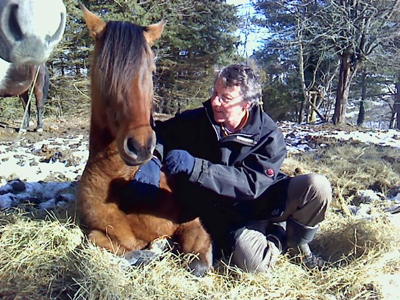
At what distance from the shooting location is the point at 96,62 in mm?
2234

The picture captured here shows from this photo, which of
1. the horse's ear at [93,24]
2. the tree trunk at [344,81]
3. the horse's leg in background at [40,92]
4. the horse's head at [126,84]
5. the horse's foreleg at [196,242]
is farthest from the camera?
the tree trunk at [344,81]

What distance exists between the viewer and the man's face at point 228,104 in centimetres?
247

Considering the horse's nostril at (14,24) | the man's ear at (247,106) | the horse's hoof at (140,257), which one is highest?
the horse's nostril at (14,24)

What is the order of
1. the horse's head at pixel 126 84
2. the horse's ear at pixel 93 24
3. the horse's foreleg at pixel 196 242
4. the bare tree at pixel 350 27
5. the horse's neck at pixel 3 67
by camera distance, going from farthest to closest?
the bare tree at pixel 350 27, the horse's neck at pixel 3 67, the horse's foreleg at pixel 196 242, the horse's ear at pixel 93 24, the horse's head at pixel 126 84

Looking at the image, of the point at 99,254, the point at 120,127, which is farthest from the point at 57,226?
the point at 120,127

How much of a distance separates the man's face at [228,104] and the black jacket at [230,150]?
8 centimetres

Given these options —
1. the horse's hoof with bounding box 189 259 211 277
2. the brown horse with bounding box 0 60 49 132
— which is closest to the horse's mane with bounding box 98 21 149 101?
the horse's hoof with bounding box 189 259 211 277

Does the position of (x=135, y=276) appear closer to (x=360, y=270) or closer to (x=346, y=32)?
(x=360, y=270)

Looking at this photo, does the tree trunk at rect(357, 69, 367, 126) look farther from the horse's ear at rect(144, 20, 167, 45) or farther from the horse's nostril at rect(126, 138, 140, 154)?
the horse's nostril at rect(126, 138, 140, 154)

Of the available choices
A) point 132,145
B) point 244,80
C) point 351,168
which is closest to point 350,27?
point 351,168

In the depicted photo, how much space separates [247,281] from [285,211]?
0.53 metres

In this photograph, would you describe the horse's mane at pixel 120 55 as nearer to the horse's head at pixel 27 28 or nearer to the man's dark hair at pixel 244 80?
the horse's head at pixel 27 28

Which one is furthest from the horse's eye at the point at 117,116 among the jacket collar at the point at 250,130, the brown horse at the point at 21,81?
the brown horse at the point at 21,81

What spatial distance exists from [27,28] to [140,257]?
4.55 ft
